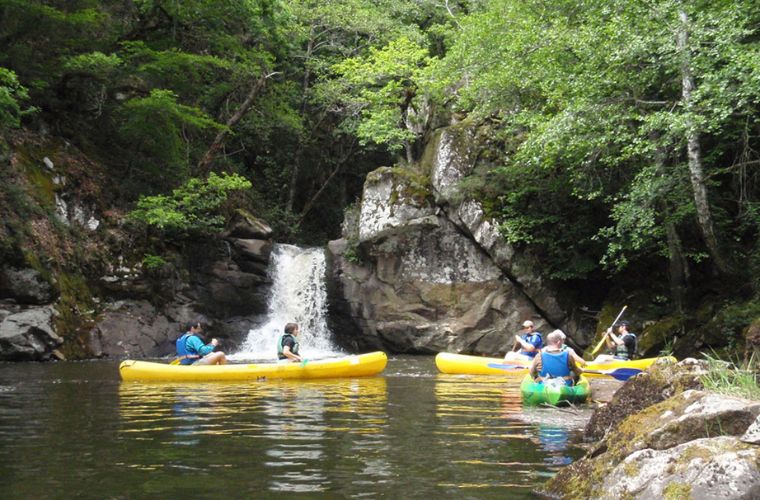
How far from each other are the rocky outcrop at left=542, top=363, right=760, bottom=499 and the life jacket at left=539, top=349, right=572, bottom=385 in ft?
14.1

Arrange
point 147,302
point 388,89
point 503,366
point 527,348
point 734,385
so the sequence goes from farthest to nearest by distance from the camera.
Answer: point 388,89 → point 147,302 → point 527,348 → point 503,366 → point 734,385

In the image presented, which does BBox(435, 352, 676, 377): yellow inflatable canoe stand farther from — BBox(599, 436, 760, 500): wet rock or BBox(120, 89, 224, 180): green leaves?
BBox(120, 89, 224, 180): green leaves

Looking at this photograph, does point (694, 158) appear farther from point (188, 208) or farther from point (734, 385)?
point (188, 208)

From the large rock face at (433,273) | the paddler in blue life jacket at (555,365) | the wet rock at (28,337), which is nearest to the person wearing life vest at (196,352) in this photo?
the wet rock at (28,337)

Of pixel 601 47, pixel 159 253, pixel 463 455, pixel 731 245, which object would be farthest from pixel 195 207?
pixel 463 455

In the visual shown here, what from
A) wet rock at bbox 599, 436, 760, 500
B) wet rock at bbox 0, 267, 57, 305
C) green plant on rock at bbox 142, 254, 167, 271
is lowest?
wet rock at bbox 599, 436, 760, 500

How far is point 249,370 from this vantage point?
37.2ft

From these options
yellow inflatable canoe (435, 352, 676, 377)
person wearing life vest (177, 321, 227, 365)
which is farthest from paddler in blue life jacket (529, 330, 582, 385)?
person wearing life vest (177, 321, 227, 365)

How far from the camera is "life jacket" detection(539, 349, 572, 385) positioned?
28.1ft

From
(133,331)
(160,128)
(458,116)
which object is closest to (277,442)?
(133,331)

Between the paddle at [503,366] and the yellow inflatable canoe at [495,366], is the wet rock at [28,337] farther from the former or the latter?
the paddle at [503,366]

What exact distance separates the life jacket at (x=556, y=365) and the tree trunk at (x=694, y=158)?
15.3 ft

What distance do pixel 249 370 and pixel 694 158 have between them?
8.52m

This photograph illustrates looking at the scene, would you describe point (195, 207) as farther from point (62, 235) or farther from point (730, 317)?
point (730, 317)
